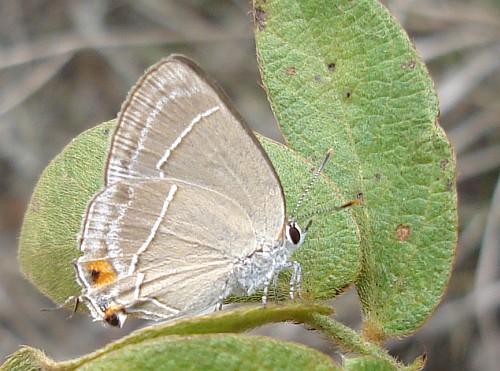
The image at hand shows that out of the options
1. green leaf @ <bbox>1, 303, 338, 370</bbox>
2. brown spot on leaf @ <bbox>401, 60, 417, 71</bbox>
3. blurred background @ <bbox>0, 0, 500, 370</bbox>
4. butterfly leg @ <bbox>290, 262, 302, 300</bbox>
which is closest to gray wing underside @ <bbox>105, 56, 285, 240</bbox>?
butterfly leg @ <bbox>290, 262, 302, 300</bbox>

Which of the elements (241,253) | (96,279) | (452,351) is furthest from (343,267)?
(452,351)

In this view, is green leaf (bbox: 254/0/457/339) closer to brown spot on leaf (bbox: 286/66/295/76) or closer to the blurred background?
brown spot on leaf (bbox: 286/66/295/76)

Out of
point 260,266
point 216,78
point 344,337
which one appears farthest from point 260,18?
point 216,78

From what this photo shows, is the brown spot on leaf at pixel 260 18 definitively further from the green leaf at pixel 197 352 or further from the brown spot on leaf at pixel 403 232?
the green leaf at pixel 197 352

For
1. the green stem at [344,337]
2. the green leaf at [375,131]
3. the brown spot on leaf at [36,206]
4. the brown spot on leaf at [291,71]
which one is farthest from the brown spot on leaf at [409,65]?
the brown spot on leaf at [36,206]

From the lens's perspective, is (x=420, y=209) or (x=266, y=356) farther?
A: (x=420, y=209)

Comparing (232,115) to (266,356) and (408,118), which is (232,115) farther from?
(266,356)
